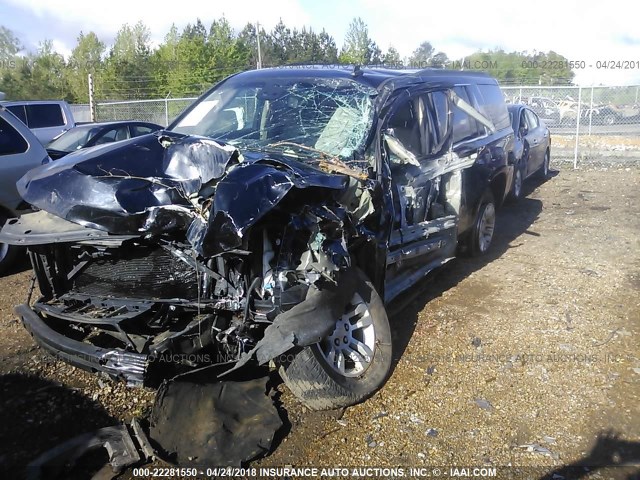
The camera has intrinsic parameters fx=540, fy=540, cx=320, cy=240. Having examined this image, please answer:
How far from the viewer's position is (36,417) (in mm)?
3355

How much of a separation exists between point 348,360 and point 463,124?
303 cm

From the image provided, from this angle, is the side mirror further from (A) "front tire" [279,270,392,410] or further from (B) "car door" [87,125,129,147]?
(B) "car door" [87,125,129,147]

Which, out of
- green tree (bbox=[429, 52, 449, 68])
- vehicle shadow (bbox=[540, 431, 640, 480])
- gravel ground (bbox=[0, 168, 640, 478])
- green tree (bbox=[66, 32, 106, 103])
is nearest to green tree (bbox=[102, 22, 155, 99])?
green tree (bbox=[66, 32, 106, 103])

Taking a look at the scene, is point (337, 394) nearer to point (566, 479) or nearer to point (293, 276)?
point (293, 276)

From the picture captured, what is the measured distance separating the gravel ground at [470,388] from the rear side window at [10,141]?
143 cm

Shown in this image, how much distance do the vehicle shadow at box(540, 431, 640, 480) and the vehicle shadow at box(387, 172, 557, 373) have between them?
4.39 feet

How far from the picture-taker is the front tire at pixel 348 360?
128 inches

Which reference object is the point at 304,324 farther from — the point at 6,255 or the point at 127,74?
the point at 127,74

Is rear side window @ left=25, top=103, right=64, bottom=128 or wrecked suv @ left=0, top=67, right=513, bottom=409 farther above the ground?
rear side window @ left=25, top=103, right=64, bottom=128

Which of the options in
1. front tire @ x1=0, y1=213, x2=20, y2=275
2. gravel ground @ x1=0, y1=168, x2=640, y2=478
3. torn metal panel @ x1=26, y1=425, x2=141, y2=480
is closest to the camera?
torn metal panel @ x1=26, y1=425, x2=141, y2=480

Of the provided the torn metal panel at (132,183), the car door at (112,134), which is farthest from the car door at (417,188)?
the car door at (112,134)

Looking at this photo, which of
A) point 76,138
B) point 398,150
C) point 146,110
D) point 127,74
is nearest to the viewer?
point 398,150

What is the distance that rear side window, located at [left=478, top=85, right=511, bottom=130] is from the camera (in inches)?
247

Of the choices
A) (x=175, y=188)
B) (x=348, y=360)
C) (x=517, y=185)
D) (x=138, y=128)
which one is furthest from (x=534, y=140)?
(x=175, y=188)
